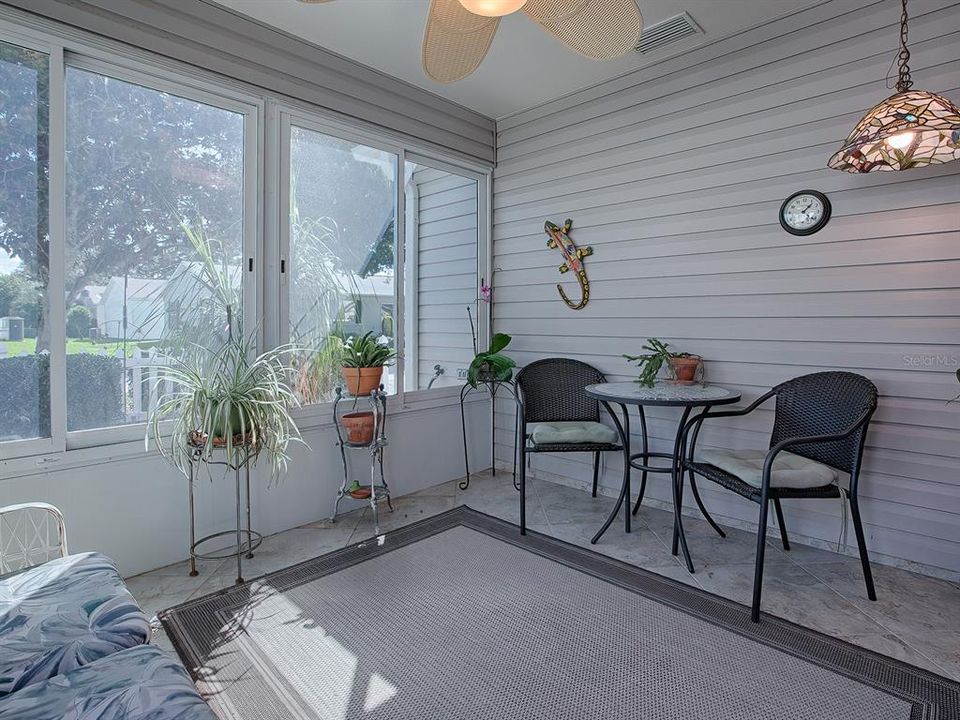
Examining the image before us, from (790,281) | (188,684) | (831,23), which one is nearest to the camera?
(188,684)

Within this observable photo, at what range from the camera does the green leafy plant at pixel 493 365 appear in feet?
12.6

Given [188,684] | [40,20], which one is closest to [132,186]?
[40,20]

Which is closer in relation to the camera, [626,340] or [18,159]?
[18,159]

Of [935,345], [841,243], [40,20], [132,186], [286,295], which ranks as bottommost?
[935,345]

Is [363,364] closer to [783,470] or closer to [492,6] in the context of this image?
[492,6]

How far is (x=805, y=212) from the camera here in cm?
276

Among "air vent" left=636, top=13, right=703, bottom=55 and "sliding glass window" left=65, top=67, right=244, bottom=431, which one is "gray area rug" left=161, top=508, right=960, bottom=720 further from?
"air vent" left=636, top=13, right=703, bottom=55

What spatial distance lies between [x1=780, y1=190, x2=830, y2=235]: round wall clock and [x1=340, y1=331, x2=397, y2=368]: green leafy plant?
239 centimetres

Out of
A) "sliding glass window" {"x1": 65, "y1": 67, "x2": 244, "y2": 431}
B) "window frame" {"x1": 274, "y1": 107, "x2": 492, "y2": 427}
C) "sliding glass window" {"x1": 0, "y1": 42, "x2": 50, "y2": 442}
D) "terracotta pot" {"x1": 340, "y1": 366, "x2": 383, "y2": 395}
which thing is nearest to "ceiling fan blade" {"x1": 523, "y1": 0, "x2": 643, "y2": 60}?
"window frame" {"x1": 274, "y1": 107, "x2": 492, "y2": 427}

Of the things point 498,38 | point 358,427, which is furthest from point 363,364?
point 498,38

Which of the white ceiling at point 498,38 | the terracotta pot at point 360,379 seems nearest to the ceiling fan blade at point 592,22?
the white ceiling at point 498,38

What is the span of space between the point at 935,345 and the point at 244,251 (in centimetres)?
352

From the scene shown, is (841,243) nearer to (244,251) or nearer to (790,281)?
(790,281)

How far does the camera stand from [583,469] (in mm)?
3848
